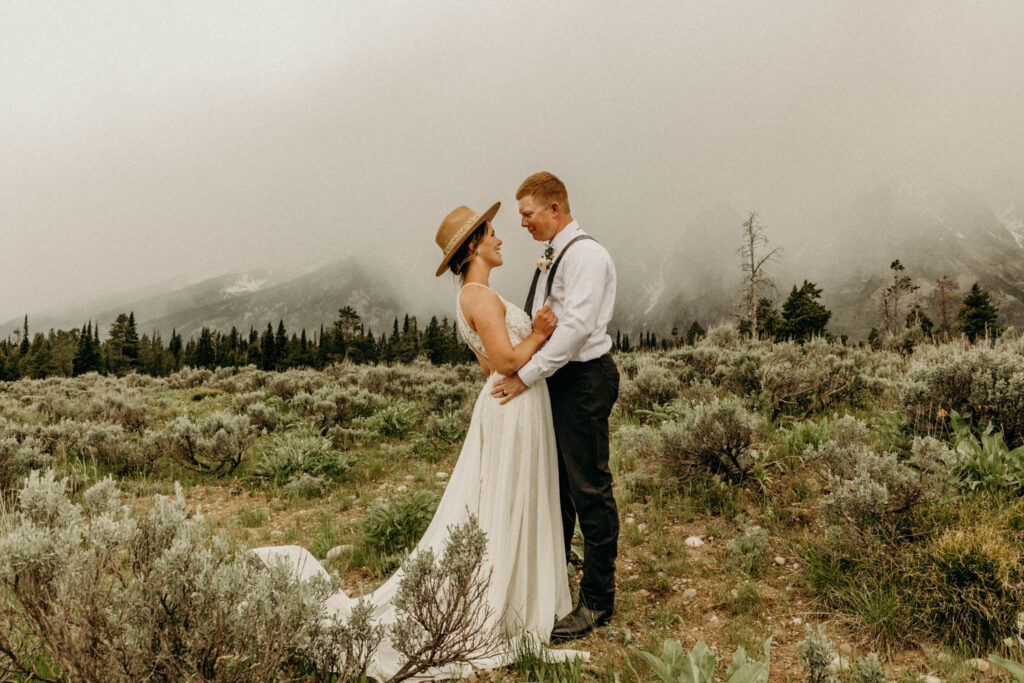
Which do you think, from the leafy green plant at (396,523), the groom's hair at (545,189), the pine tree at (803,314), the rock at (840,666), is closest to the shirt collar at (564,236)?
the groom's hair at (545,189)

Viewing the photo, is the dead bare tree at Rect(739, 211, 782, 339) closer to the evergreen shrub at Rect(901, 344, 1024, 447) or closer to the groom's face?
the evergreen shrub at Rect(901, 344, 1024, 447)

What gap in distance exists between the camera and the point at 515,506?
3395 mm

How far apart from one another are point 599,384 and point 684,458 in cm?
248

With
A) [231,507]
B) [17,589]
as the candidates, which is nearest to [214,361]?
[231,507]

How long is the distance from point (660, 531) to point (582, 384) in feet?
6.96

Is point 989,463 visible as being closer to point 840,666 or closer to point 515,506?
point 840,666

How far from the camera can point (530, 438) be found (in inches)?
134

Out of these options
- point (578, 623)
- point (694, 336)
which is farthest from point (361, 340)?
point (578, 623)

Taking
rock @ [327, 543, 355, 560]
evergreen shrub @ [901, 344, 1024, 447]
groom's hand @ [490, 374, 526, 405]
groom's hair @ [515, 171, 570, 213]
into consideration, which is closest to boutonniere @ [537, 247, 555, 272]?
groom's hair @ [515, 171, 570, 213]

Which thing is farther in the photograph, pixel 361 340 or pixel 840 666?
pixel 361 340

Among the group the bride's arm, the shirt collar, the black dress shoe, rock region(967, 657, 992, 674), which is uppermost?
the shirt collar

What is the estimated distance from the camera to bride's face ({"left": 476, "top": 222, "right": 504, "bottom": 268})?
345 centimetres

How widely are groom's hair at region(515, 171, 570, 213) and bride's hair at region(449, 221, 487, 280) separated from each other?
34cm

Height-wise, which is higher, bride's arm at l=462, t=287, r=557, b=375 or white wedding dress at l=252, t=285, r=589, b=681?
bride's arm at l=462, t=287, r=557, b=375
